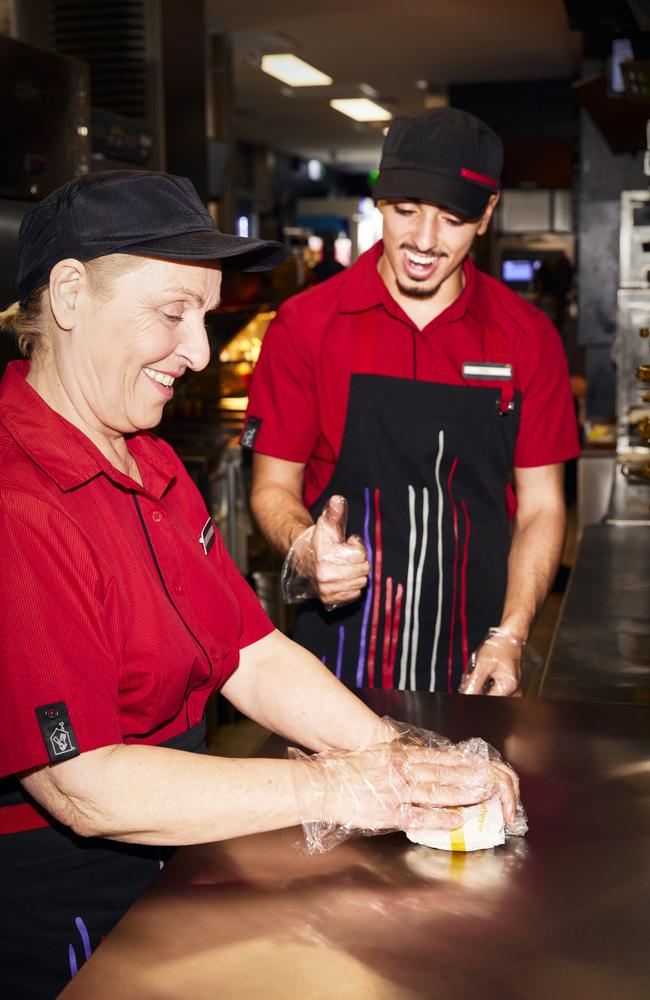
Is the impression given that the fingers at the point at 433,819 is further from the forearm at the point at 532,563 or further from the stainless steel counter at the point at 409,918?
the forearm at the point at 532,563

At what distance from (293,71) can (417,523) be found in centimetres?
884

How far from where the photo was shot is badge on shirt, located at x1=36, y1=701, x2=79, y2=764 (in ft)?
3.84

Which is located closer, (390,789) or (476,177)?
(390,789)

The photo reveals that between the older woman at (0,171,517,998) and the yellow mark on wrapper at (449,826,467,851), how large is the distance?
15 mm

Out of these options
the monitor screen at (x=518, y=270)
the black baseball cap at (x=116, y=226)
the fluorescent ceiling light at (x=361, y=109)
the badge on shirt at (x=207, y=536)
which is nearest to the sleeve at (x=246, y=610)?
the badge on shirt at (x=207, y=536)

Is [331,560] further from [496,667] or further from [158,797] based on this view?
[158,797]

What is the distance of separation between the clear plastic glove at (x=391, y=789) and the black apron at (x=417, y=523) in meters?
0.89

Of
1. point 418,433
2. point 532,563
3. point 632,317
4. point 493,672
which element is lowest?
point 493,672

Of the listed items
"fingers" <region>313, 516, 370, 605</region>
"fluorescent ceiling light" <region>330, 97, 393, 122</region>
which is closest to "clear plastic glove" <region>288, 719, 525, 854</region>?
"fingers" <region>313, 516, 370, 605</region>

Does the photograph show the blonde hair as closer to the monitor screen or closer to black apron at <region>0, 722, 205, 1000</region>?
black apron at <region>0, 722, 205, 1000</region>

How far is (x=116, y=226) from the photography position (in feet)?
4.21

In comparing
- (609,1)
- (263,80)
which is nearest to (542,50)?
(263,80)

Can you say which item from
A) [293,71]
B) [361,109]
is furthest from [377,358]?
[361,109]

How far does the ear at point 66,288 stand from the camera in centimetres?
129
